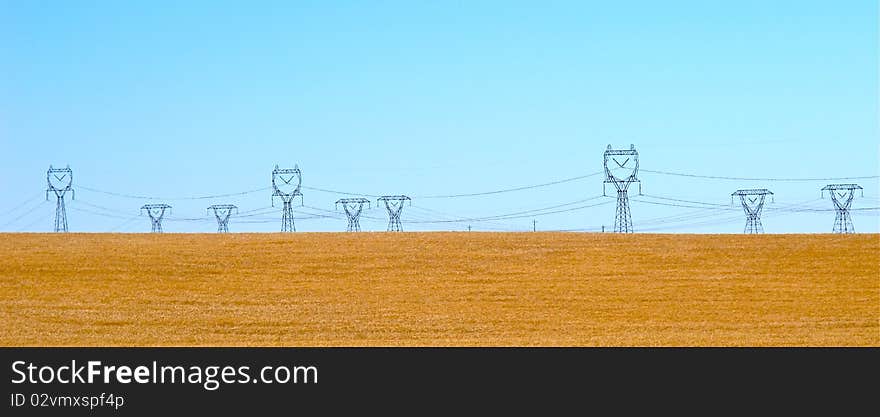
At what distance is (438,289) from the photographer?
30203mm

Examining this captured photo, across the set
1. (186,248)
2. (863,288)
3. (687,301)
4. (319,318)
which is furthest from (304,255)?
(863,288)

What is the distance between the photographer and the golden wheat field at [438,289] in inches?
923
